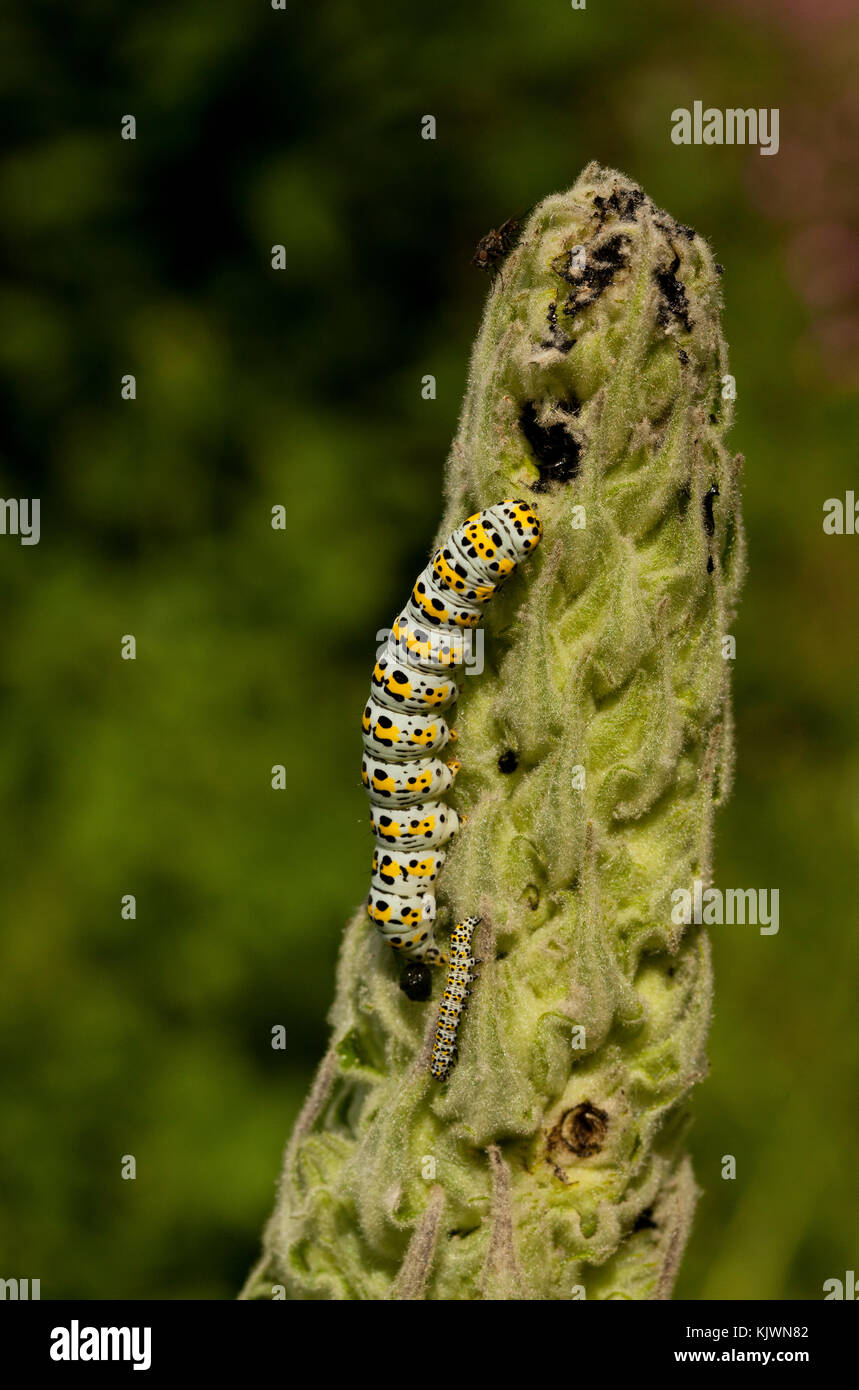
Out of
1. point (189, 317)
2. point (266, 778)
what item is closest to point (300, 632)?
point (266, 778)

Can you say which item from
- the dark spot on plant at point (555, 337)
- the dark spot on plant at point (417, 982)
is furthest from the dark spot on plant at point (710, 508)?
the dark spot on plant at point (417, 982)

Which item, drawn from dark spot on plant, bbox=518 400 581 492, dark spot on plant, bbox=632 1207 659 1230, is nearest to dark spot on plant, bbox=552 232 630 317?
dark spot on plant, bbox=518 400 581 492

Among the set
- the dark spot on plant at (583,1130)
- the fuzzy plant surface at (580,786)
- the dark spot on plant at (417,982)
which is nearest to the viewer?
the fuzzy plant surface at (580,786)

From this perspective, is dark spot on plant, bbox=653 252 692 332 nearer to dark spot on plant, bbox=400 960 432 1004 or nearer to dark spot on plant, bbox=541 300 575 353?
dark spot on plant, bbox=541 300 575 353

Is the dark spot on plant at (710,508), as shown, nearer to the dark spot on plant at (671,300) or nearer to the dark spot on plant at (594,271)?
the dark spot on plant at (671,300)

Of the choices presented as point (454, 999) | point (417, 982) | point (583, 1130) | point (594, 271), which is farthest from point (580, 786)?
point (594, 271)

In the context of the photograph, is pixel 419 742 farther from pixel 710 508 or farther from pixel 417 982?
pixel 710 508
